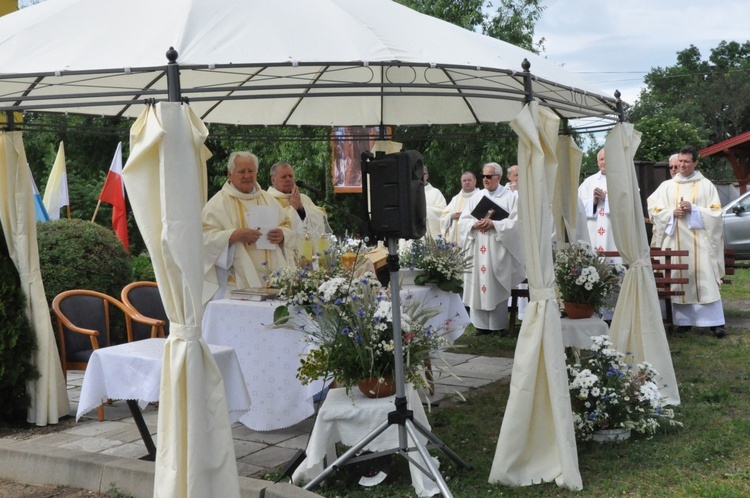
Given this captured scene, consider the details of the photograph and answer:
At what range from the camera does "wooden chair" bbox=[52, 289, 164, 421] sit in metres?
7.02

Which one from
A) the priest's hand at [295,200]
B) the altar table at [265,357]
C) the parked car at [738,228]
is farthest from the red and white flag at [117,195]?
the parked car at [738,228]

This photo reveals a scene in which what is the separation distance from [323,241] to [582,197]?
17.8 feet

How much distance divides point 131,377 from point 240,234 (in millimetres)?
2192

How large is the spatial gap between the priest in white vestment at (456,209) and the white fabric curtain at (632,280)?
4.82 meters

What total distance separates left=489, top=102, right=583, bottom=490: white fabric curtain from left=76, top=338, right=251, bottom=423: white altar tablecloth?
1.66 meters

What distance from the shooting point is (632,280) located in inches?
275

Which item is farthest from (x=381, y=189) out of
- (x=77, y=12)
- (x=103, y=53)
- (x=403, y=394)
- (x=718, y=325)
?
(x=718, y=325)

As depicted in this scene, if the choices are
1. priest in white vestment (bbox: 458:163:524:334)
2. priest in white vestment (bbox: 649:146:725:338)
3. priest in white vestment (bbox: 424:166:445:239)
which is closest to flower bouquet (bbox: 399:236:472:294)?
priest in white vestment (bbox: 458:163:524:334)

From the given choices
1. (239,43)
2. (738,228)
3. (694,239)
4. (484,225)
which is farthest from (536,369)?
(738,228)

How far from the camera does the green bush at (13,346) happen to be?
21.8 feet

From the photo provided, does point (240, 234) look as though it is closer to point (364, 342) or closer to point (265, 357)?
point (265, 357)

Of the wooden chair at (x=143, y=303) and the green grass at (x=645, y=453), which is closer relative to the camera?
the green grass at (x=645, y=453)

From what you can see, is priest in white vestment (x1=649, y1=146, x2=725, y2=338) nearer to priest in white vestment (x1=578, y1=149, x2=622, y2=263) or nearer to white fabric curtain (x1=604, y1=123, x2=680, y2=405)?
priest in white vestment (x1=578, y1=149, x2=622, y2=263)

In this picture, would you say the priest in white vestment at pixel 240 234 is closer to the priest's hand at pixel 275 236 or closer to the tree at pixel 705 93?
the priest's hand at pixel 275 236
